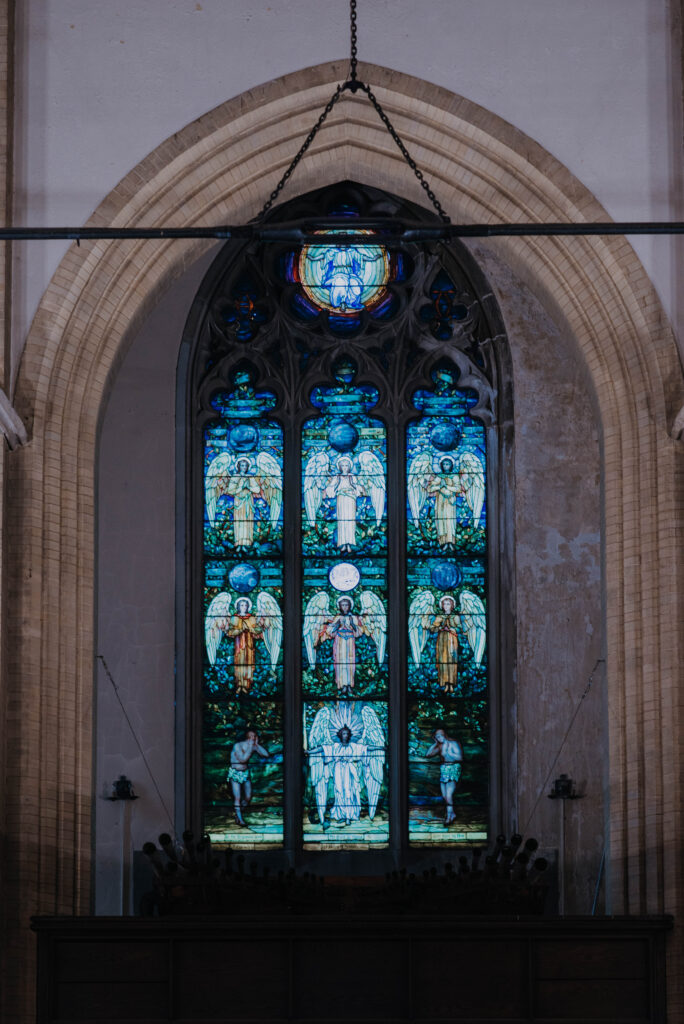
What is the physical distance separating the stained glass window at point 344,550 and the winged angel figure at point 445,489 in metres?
0.01

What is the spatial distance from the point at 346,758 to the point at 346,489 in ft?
7.90

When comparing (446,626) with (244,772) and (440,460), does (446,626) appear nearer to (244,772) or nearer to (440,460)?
(440,460)

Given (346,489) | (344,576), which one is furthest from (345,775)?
(346,489)

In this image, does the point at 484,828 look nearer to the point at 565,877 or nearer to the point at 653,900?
the point at 565,877

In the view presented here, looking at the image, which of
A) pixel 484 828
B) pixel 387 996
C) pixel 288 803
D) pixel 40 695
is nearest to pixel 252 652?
pixel 288 803

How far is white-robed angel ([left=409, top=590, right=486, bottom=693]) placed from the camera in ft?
63.4

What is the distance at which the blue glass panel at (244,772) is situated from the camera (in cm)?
1903

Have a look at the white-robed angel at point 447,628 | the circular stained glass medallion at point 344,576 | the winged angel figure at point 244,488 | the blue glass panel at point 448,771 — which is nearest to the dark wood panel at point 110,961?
the blue glass panel at point 448,771

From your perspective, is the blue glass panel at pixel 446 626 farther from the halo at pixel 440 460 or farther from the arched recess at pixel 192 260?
the arched recess at pixel 192 260

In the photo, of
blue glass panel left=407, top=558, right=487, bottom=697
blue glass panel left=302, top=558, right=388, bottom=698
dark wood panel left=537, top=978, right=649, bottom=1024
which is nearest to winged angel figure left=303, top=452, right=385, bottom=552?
blue glass panel left=302, top=558, right=388, bottom=698

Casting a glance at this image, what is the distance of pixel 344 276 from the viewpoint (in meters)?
20.2

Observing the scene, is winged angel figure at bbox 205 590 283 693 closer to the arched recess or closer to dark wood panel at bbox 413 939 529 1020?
the arched recess

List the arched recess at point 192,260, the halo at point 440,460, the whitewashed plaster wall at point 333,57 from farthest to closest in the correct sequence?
1. the halo at point 440,460
2. the whitewashed plaster wall at point 333,57
3. the arched recess at point 192,260

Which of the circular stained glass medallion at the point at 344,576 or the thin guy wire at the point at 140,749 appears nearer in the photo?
the thin guy wire at the point at 140,749
